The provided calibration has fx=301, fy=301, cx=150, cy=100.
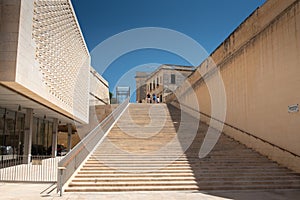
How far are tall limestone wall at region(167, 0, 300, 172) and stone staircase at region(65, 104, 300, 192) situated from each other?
2.04ft

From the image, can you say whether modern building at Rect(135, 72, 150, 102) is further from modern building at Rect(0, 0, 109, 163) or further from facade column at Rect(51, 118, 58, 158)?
facade column at Rect(51, 118, 58, 158)

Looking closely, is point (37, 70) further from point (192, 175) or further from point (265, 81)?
point (265, 81)

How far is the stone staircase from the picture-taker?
7727mm

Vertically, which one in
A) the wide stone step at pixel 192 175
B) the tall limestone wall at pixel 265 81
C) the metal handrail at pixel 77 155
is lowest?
the wide stone step at pixel 192 175

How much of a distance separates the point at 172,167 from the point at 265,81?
4635 mm

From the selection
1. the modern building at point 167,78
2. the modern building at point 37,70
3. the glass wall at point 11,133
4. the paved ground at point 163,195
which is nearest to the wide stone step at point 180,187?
the paved ground at point 163,195

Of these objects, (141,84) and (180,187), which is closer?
(180,187)

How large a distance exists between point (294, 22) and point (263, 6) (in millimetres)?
2130

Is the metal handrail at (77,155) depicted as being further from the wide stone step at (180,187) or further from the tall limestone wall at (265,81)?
the tall limestone wall at (265,81)

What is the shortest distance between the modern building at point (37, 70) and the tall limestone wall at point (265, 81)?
8.36 m

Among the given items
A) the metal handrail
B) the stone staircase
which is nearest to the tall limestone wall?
the stone staircase

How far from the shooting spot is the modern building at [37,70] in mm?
10016

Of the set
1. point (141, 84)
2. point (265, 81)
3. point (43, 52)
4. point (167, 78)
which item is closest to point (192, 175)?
point (265, 81)

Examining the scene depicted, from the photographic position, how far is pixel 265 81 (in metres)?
10.6
